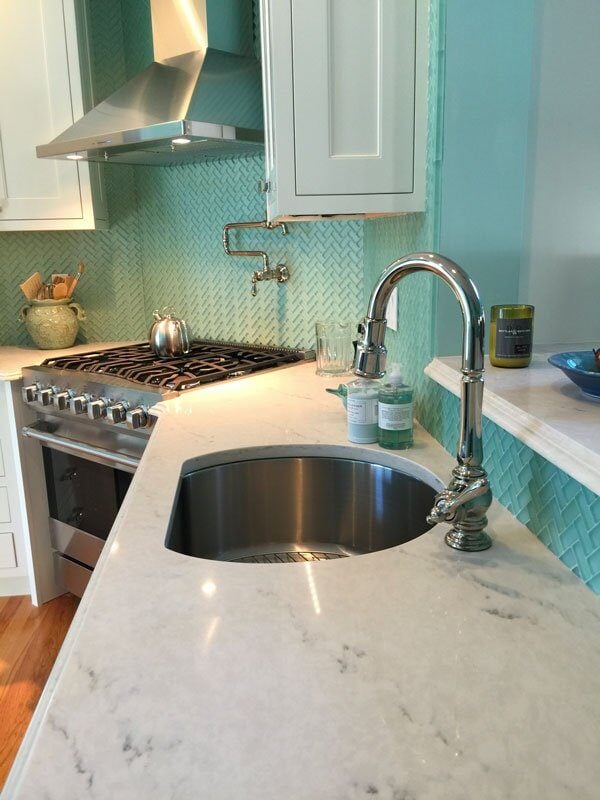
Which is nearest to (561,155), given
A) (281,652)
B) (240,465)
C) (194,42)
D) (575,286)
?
(575,286)

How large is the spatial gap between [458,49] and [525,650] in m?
1.10

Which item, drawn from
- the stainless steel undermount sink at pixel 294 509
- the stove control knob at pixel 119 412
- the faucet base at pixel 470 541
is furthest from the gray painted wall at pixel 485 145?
the stove control knob at pixel 119 412

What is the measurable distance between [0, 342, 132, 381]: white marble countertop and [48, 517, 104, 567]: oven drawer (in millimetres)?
588

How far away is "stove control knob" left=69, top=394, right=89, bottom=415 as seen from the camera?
220 cm

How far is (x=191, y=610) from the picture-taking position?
0.81 metres

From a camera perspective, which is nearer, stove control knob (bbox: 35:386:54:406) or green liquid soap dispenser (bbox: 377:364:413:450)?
green liquid soap dispenser (bbox: 377:364:413:450)

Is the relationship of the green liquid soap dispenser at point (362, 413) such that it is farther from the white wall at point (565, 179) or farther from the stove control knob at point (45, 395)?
the stove control knob at point (45, 395)

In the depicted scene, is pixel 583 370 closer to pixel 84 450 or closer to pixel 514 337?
pixel 514 337

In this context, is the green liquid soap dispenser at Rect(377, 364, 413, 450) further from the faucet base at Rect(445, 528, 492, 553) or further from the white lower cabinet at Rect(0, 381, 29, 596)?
the white lower cabinet at Rect(0, 381, 29, 596)

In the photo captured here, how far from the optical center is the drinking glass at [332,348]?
7.20 ft

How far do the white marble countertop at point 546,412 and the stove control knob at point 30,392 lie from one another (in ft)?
5.25

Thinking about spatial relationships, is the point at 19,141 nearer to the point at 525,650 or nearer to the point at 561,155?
the point at 561,155

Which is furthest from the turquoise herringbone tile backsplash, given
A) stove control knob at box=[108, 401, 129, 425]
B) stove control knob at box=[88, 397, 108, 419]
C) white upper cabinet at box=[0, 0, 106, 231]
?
white upper cabinet at box=[0, 0, 106, 231]

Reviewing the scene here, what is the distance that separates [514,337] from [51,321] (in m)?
2.12
